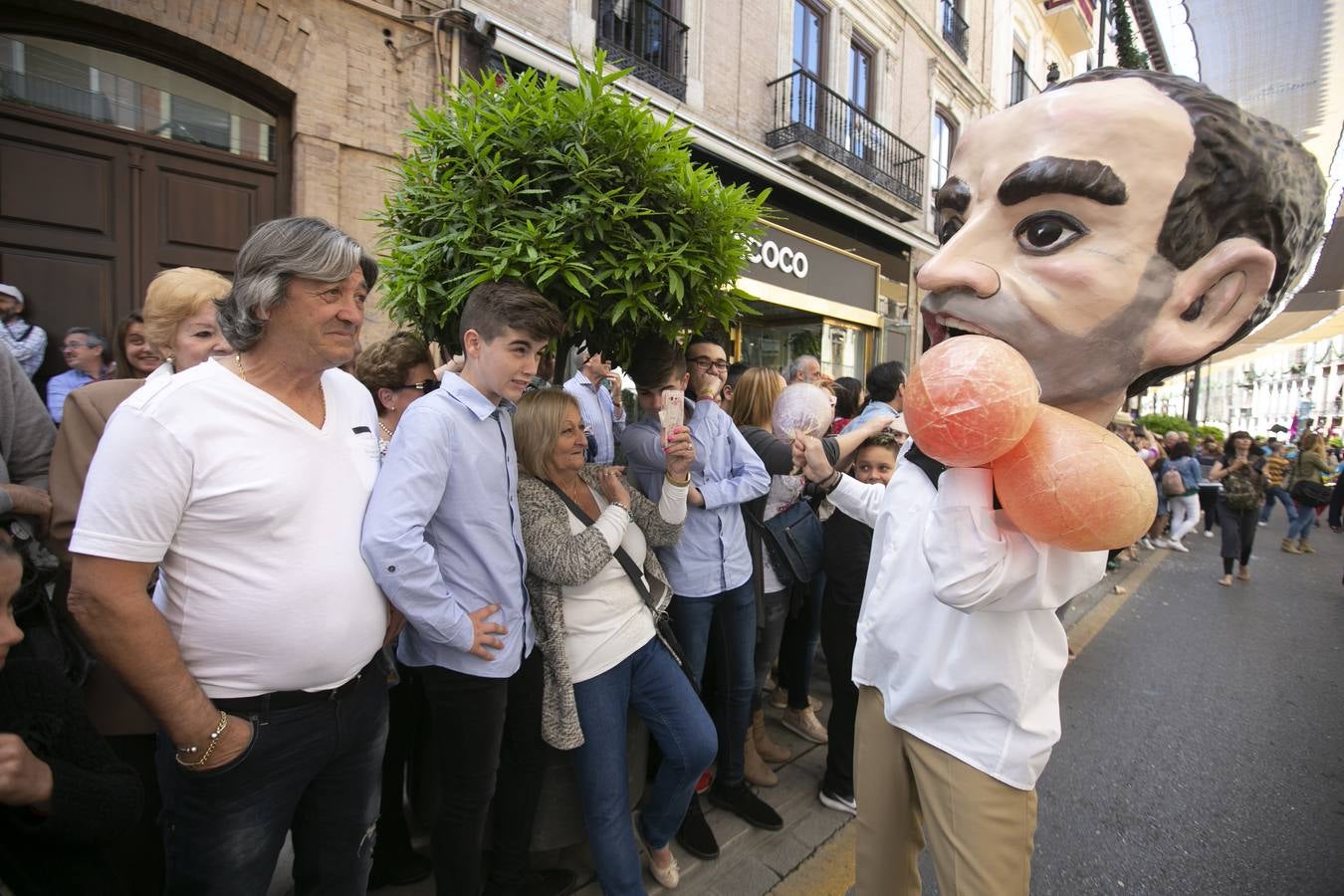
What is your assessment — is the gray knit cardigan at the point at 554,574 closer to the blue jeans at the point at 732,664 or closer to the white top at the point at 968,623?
the blue jeans at the point at 732,664

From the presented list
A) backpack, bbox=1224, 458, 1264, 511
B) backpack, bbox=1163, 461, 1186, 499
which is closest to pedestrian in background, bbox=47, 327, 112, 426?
backpack, bbox=1224, 458, 1264, 511

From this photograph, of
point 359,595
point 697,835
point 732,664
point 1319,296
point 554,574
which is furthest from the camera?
point 732,664

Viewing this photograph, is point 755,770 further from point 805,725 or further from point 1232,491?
point 1232,491

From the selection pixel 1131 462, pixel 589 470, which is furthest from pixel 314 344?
pixel 1131 462

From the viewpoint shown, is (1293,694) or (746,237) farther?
(1293,694)

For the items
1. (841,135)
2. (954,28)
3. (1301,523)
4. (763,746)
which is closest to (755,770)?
(763,746)

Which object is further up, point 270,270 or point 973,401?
point 270,270

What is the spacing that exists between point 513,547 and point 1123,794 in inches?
127

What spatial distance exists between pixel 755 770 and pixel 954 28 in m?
15.6

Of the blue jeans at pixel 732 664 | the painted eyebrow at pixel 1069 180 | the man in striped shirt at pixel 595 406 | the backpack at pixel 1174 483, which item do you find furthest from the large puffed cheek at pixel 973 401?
the backpack at pixel 1174 483

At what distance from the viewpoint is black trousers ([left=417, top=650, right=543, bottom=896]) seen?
1.86m

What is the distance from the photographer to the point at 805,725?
3432mm

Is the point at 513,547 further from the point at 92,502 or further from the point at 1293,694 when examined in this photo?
the point at 1293,694

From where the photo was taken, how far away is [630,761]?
7.99 feet
